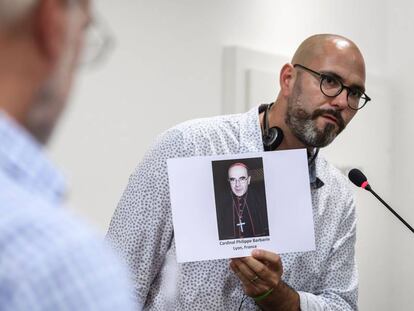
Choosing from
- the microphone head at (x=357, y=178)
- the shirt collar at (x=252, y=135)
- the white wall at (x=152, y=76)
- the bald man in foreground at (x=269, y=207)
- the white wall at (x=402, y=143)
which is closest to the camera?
the bald man in foreground at (x=269, y=207)

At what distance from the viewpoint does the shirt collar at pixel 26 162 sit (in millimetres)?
470

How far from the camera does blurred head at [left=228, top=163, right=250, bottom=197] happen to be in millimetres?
1628

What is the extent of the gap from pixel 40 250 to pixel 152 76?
2.23 m

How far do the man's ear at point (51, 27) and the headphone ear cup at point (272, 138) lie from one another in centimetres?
140

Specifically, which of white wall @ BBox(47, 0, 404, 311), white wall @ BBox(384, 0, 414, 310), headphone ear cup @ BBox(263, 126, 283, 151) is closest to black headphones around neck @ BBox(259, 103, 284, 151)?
headphone ear cup @ BBox(263, 126, 283, 151)

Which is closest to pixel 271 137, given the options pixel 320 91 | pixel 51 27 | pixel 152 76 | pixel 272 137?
pixel 272 137

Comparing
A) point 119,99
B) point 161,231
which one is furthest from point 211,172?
point 119,99

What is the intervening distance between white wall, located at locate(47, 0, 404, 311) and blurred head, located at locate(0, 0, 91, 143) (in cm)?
157

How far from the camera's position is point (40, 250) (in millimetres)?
439

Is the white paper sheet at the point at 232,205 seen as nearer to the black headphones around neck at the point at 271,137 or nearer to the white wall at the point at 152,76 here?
the black headphones around neck at the point at 271,137

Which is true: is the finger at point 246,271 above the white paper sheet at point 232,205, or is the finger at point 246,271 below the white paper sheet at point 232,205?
below

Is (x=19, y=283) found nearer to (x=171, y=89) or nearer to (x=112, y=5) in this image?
(x=112, y=5)

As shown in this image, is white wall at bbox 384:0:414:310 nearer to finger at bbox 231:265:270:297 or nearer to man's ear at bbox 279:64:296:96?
man's ear at bbox 279:64:296:96

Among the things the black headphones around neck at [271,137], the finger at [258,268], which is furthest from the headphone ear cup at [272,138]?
the finger at [258,268]
